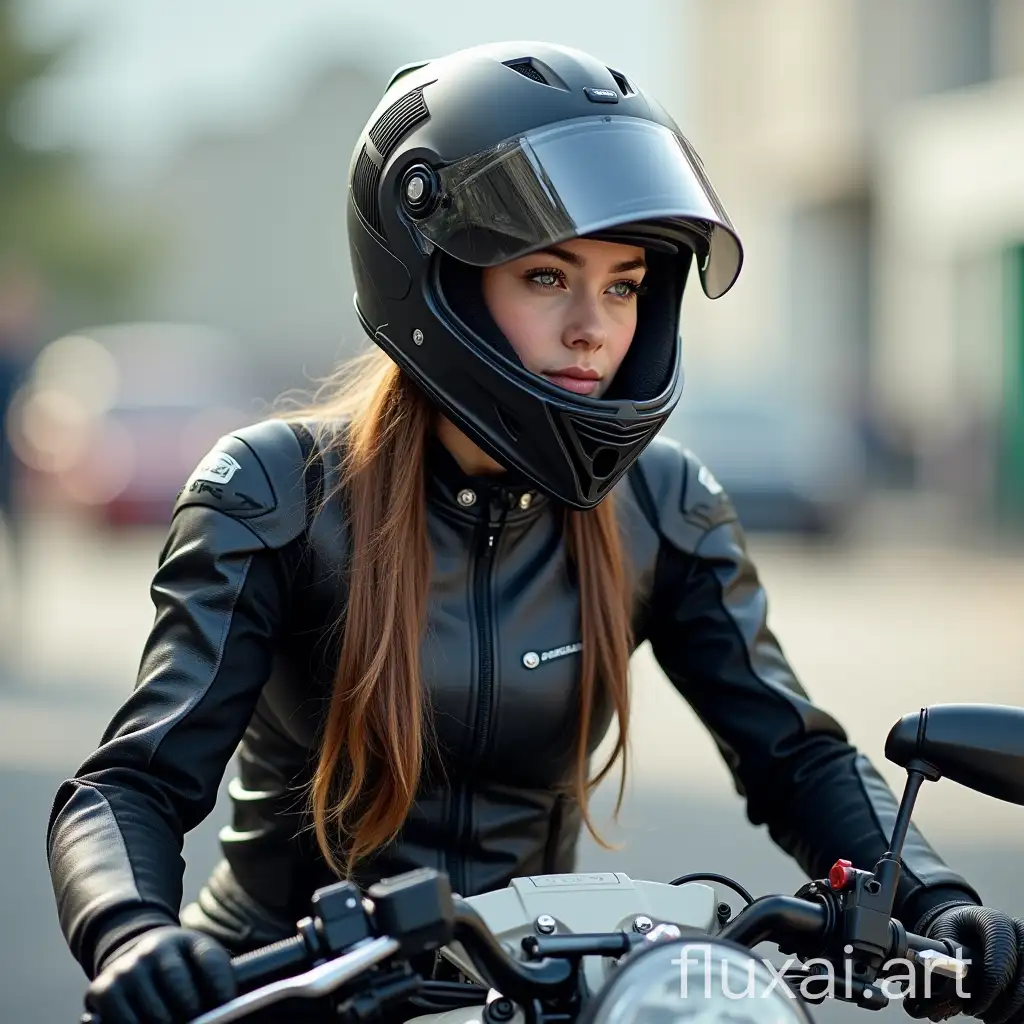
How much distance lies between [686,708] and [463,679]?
6469 mm

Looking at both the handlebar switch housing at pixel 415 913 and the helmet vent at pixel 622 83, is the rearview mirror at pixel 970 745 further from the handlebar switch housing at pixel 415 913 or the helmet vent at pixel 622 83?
the helmet vent at pixel 622 83

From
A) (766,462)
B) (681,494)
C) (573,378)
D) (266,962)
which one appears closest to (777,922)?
(266,962)

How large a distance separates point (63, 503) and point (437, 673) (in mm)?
16312

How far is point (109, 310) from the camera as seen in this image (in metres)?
34.1

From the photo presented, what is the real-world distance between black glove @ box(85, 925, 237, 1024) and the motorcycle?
18mm

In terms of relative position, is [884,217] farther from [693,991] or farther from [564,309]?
[693,991]

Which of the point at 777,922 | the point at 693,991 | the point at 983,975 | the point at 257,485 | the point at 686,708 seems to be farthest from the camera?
the point at 686,708

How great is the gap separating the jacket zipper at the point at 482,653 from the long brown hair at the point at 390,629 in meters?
0.08

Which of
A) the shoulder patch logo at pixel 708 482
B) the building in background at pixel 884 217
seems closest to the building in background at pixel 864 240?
the building in background at pixel 884 217


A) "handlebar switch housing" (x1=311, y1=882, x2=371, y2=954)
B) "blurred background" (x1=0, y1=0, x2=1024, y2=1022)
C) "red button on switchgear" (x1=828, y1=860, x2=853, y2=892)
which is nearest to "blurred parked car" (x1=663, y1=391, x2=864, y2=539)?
"blurred background" (x1=0, y1=0, x2=1024, y2=1022)

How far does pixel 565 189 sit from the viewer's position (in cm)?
232

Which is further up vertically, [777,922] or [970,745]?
[970,745]

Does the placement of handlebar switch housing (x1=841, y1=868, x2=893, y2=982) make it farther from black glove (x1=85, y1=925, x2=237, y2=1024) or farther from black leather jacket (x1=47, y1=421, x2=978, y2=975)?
black glove (x1=85, y1=925, x2=237, y2=1024)

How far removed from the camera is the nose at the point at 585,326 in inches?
96.3
